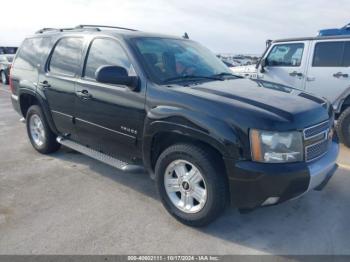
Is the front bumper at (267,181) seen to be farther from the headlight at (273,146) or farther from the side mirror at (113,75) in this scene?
the side mirror at (113,75)

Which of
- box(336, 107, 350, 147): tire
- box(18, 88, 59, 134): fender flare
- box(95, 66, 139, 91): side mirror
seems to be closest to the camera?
box(95, 66, 139, 91): side mirror

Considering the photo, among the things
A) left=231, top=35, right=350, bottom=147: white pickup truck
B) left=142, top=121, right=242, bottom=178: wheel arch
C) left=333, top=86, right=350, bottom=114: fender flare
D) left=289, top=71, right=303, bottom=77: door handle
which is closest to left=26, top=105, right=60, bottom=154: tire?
left=142, top=121, right=242, bottom=178: wheel arch

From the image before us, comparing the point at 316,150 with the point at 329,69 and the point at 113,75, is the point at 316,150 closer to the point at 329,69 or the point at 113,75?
the point at 113,75

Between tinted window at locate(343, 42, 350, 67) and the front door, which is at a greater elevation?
tinted window at locate(343, 42, 350, 67)

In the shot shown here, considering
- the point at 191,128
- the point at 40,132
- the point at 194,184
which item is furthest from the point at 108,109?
the point at 40,132

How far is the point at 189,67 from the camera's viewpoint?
4105mm

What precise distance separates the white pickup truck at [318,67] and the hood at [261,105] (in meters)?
2.65

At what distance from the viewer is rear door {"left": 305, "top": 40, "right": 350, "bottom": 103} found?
629 cm

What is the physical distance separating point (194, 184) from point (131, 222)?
78cm

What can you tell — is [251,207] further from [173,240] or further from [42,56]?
[42,56]

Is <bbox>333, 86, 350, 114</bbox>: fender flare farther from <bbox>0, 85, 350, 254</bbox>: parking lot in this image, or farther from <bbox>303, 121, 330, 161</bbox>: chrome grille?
<bbox>303, 121, 330, 161</bbox>: chrome grille

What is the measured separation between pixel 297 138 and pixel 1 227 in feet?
9.57

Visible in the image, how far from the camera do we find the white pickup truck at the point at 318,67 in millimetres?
6234

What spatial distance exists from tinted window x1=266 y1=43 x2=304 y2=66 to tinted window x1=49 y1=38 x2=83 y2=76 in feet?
13.9
